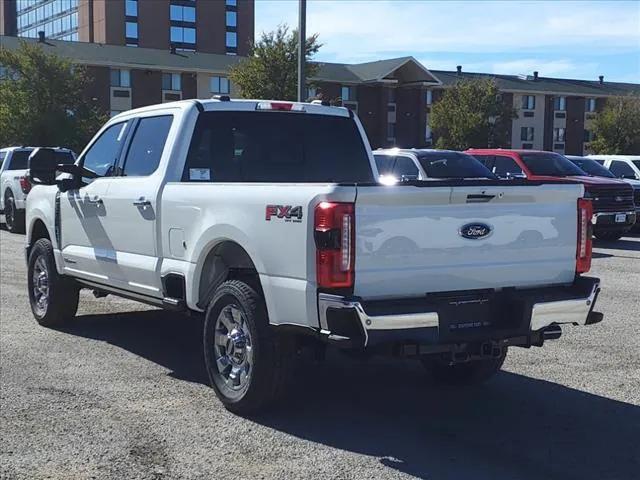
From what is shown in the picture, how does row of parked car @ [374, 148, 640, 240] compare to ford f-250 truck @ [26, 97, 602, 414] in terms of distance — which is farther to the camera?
row of parked car @ [374, 148, 640, 240]

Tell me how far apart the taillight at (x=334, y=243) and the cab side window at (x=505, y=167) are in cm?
1312

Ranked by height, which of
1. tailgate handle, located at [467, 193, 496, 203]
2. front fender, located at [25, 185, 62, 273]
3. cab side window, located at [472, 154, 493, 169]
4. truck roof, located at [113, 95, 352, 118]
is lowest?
front fender, located at [25, 185, 62, 273]

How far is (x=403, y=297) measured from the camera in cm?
486

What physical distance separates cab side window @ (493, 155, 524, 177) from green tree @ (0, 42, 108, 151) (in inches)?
1037

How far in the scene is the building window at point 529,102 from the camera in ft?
222

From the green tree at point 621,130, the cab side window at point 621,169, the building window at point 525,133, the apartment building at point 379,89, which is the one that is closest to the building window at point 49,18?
the apartment building at point 379,89

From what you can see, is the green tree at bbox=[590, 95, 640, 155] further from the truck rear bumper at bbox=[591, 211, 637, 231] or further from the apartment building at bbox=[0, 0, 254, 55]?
the apartment building at bbox=[0, 0, 254, 55]

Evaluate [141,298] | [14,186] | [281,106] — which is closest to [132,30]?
[14,186]

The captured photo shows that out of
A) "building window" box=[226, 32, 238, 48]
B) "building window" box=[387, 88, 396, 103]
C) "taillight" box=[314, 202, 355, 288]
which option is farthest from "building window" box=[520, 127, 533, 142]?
"taillight" box=[314, 202, 355, 288]

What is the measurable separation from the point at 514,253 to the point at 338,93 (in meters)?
55.5

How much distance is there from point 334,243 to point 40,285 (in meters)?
4.93

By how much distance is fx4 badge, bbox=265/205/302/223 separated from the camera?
4.78 metres

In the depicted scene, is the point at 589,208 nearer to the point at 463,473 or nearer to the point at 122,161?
the point at 463,473

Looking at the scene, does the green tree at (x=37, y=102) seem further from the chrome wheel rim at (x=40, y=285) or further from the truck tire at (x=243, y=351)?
the truck tire at (x=243, y=351)
